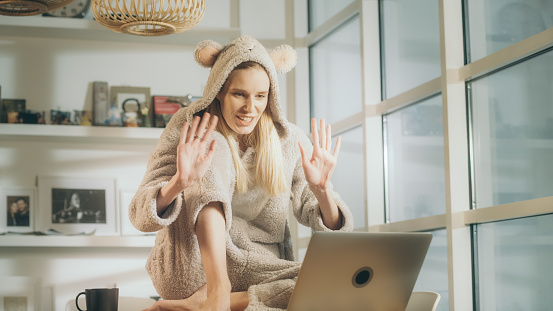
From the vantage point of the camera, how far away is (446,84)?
2516mm

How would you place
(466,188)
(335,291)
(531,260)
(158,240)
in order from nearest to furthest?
1. (335,291)
2. (158,240)
3. (531,260)
4. (466,188)

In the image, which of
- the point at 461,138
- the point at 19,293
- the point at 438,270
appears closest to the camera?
the point at 461,138

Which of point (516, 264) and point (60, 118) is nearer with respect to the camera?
point (516, 264)

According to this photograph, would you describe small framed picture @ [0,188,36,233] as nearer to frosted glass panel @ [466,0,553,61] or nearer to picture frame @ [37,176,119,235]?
picture frame @ [37,176,119,235]

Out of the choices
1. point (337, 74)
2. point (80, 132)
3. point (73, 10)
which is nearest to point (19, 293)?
point (80, 132)

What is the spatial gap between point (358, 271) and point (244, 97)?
663 mm

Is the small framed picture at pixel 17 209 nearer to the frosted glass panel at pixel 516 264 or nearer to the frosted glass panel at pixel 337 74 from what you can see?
the frosted glass panel at pixel 337 74

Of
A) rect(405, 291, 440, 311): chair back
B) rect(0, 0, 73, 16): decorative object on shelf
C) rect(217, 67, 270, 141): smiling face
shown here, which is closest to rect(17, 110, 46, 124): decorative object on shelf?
rect(0, 0, 73, 16): decorative object on shelf

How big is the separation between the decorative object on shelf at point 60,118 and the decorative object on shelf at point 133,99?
0.22 metres

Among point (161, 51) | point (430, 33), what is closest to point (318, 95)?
point (161, 51)

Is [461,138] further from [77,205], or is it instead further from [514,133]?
[77,205]

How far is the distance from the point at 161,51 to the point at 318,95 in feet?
2.81

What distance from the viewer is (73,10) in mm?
3629

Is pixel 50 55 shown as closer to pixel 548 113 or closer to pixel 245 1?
pixel 245 1
